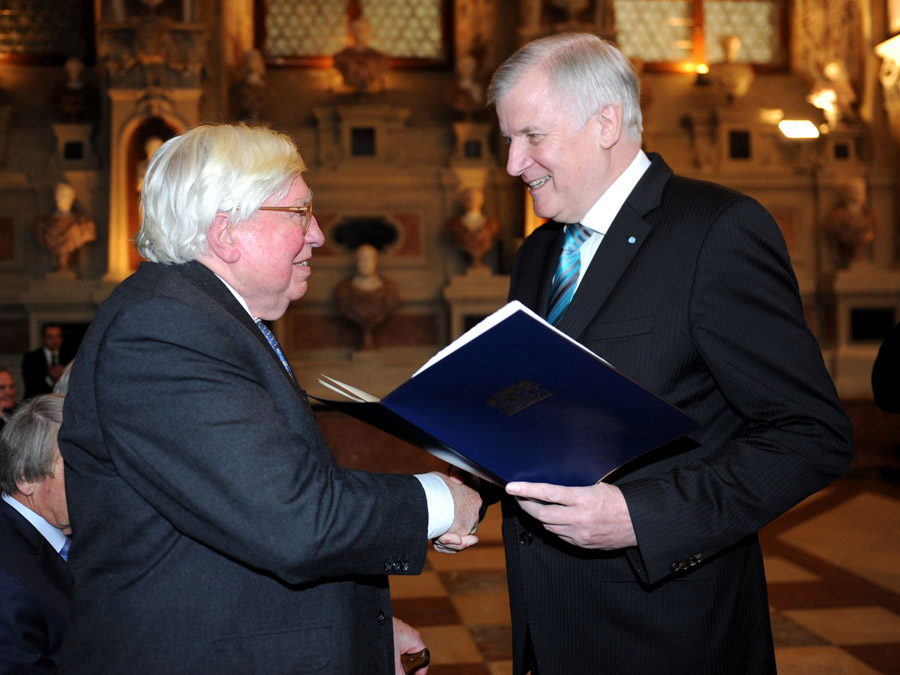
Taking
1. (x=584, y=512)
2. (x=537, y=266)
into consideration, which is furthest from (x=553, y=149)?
(x=584, y=512)

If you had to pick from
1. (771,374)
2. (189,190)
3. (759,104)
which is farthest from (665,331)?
(759,104)

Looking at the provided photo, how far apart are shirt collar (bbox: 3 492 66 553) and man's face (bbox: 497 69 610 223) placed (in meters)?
1.57

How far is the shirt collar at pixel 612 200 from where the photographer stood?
6.36 ft

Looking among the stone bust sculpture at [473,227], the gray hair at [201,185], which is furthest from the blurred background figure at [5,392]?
the stone bust sculpture at [473,227]

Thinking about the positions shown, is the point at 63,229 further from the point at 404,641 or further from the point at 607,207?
the point at 607,207

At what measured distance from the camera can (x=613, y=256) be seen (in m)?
1.84

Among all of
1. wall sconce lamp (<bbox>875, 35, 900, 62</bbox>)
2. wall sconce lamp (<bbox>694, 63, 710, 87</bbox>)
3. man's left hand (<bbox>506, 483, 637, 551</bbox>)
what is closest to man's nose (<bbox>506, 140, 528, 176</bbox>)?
man's left hand (<bbox>506, 483, 637, 551</bbox>)

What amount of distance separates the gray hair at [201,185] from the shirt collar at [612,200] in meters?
0.68

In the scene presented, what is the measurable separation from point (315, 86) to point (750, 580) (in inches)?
362

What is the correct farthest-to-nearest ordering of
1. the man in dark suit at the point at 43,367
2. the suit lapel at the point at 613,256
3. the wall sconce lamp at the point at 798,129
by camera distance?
the wall sconce lamp at the point at 798,129, the man in dark suit at the point at 43,367, the suit lapel at the point at 613,256

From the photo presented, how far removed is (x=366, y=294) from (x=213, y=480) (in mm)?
7432

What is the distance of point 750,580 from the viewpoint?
184 centimetres

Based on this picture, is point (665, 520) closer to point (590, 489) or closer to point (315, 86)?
point (590, 489)

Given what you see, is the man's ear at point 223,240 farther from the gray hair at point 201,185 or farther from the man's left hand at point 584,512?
the man's left hand at point 584,512
